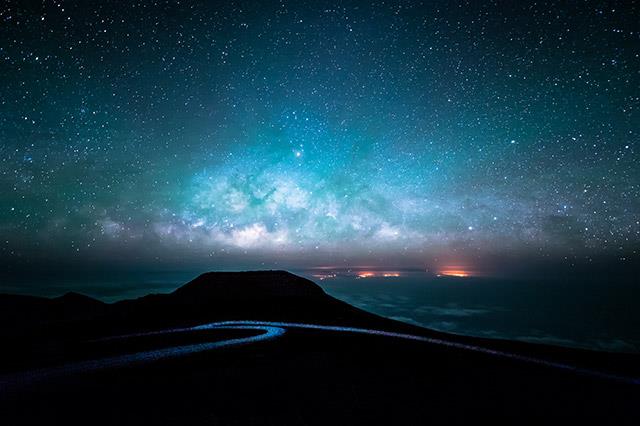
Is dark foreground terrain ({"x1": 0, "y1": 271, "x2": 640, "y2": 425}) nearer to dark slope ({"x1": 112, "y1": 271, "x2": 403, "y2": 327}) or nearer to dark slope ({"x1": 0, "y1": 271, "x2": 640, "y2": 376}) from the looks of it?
dark slope ({"x1": 0, "y1": 271, "x2": 640, "y2": 376})

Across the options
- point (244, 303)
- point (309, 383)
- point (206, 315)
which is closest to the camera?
point (309, 383)

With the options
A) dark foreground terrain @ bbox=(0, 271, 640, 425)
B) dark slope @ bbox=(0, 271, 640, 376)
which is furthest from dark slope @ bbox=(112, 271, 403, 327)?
dark foreground terrain @ bbox=(0, 271, 640, 425)

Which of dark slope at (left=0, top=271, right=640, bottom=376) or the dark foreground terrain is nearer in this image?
the dark foreground terrain

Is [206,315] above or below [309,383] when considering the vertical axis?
below

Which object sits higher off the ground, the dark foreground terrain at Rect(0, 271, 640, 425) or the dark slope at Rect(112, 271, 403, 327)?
the dark foreground terrain at Rect(0, 271, 640, 425)

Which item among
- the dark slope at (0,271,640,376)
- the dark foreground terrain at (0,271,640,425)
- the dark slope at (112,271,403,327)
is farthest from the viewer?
the dark slope at (112,271,403,327)

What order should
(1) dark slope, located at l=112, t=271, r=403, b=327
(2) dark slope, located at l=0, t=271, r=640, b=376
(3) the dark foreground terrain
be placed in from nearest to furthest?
1. (3) the dark foreground terrain
2. (2) dark slope, located at l=0, t=271, r=640, b=376
3. (1) dark slope, located at l=112, t=271, r=403, b=327

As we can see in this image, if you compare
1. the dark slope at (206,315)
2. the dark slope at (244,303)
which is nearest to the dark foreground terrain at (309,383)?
the dark slope at (206,315)

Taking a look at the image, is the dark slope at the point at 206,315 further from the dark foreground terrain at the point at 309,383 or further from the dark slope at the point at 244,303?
the dark foreground terrain at the point at 309,383

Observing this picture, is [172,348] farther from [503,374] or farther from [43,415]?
[503,374]

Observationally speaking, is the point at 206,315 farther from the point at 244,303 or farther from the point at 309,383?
the point at 309,383

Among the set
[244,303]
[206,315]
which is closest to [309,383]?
[206,315]
